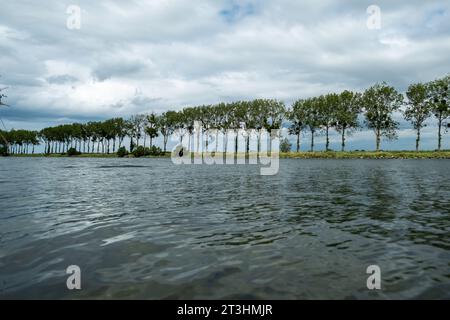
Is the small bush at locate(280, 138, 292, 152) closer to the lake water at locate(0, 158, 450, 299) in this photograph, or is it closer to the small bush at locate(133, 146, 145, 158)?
the small bush at locate(133, 146, 145, 158)

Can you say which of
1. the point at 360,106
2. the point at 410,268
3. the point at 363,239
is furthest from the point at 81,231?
the point at 360,106

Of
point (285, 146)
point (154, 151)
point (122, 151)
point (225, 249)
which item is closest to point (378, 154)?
point (285, 146)


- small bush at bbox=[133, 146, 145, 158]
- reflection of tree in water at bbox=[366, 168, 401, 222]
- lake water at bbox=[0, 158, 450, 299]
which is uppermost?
small bush at bbox=[133, 146, 145, 158]

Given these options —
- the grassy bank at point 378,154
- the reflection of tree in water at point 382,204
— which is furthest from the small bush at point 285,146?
the reflection of tree in water at point 382,204

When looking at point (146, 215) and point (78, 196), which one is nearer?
point (146, 215)

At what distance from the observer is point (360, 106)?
127250 millimetres

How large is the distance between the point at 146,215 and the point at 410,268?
11.1 m

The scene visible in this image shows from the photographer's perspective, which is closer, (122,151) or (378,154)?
(378,154)

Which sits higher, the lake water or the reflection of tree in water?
the reflection of tree in water

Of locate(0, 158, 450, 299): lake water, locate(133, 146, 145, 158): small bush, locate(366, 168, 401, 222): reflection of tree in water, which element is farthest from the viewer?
locate(133, 146, 145, 158): small bush

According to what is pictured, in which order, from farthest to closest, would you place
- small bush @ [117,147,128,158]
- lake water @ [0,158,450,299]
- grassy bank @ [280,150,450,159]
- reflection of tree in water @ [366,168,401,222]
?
small bush @ [117,147,128,158] < grassy bank @ [280,150,450,159] < reflection of tree in water @ [366,168,401,222] < lake water @ [0,158,450,299]

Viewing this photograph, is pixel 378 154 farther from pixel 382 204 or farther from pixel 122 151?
pixel 122 151

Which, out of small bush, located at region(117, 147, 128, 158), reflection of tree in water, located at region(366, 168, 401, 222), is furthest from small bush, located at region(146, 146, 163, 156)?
reflection of tree in water, located at region(366, 168, 401, 222)
